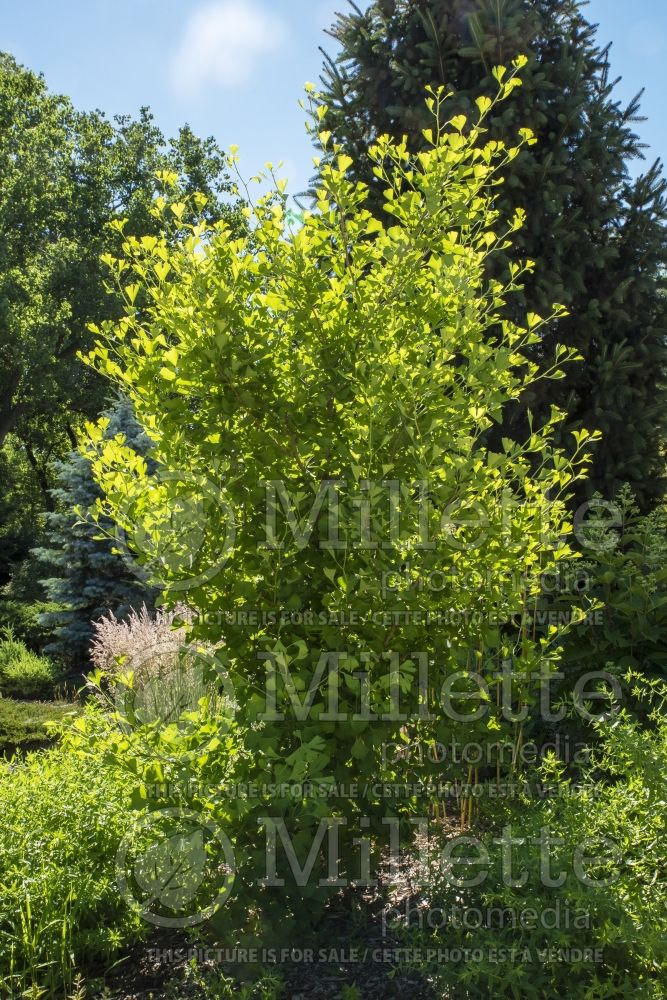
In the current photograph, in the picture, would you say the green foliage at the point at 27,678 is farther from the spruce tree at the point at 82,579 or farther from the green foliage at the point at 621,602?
the green foliage at the point at 621,602

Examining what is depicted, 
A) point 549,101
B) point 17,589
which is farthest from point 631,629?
point 17,589

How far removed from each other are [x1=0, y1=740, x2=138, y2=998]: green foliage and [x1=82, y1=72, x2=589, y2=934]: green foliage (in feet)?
1.77

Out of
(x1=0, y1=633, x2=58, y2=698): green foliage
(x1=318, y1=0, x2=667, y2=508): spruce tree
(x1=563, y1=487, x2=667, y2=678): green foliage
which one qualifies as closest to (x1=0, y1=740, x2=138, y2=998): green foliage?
(x1=563, y1=487, x2=667, y2=678): green foliage

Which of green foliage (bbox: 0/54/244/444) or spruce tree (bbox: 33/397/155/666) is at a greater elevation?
green foliage (bbox: 0/54/244/444)

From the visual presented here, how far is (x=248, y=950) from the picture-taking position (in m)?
2.75

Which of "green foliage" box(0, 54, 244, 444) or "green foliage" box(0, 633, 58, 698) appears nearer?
"green foliage" box(0, 633, 58, 698)

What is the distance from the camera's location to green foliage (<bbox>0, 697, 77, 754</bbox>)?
5949 mm

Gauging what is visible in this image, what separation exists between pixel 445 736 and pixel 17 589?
13.8 meters

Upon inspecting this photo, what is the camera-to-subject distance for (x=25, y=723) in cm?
648

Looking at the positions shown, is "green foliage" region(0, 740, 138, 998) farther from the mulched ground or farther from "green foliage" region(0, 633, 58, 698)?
"green foliage" region(0, 633, 58, 698)

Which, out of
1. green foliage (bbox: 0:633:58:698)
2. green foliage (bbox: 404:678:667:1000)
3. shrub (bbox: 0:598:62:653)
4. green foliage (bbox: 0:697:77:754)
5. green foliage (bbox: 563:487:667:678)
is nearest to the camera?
green foliage (bbox: 404:678:667:1000)

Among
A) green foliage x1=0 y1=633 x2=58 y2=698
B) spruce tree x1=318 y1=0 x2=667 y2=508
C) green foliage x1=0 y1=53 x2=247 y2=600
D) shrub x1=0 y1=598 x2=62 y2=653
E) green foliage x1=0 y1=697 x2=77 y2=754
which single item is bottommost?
green foliage x1=0 y1=697 x2=77 y2=754

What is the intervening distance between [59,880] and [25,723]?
3949 millimetres

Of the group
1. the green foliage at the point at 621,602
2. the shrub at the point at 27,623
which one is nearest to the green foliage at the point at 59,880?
the green foliage at the point at 621,602
